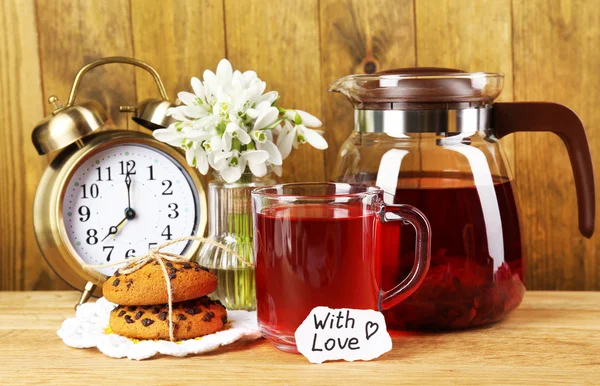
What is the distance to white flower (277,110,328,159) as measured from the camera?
1062mm

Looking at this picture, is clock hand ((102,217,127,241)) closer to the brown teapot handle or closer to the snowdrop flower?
the snowdrop flower

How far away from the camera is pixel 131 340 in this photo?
35.6 inches

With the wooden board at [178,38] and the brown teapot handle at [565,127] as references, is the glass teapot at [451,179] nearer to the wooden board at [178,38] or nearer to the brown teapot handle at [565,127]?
the brown teapot handle at [565,127]

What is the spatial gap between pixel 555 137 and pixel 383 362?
0.59 m

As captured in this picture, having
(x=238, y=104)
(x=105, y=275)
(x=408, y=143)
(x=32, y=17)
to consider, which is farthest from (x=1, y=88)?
(x=408, y=143)

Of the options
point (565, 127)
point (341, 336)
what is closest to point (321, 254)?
point (341, 336)

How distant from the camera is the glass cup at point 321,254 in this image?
84 cm

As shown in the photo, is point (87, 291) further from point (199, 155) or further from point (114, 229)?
point (199, 155)

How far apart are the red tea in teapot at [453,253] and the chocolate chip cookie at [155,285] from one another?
0.24m

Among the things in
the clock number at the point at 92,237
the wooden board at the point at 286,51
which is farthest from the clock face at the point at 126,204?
the wooden board at the point at 286,51

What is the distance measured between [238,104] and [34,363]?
429mm

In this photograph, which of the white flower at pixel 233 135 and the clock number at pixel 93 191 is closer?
the white flower at pixel 233 135

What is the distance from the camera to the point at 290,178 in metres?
1.26

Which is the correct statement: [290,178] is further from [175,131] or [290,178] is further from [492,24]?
[492,24]
